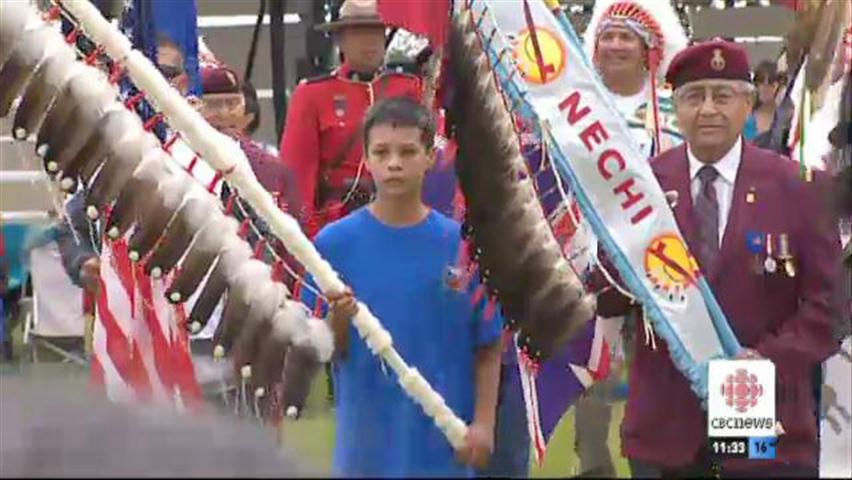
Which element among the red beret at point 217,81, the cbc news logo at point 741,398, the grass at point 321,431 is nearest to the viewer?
the grass at point 321,431

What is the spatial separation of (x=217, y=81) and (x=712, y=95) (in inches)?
76.9

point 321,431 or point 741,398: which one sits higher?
point 741,398

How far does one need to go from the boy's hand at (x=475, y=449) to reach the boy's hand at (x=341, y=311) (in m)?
0.35

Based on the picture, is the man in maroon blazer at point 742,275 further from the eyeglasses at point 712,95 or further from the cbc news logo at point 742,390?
the cbc news logo at point 742,390

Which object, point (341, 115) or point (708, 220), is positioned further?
point (341, 115)

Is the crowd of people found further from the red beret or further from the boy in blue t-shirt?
the red beret

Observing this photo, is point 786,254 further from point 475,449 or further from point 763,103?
point 763,103

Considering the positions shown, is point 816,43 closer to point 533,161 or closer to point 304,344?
point 533,161

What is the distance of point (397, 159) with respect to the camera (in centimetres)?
412

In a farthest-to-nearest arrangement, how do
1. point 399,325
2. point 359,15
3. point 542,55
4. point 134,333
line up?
point 359,15 → point 134,333 → point 542,55 → point 399,325

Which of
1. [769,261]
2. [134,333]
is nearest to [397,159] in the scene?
[769,261]

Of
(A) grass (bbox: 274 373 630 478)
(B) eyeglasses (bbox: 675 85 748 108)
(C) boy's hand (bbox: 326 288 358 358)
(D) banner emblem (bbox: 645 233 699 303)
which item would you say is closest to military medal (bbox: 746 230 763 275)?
(D) banner emblem (bbox: 645 233 699 303)

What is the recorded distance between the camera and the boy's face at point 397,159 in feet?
13.4

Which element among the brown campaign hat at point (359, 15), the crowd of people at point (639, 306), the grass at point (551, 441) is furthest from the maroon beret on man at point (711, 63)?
the brown campaign hat at point (359, 15)
